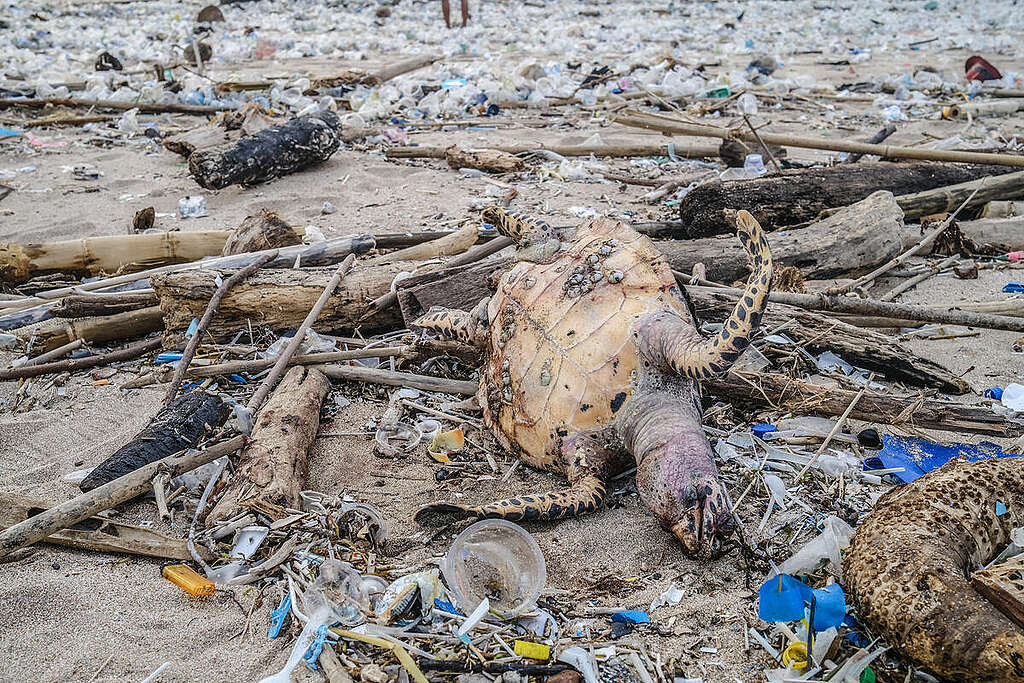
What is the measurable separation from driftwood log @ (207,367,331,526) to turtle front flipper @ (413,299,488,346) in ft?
1.79

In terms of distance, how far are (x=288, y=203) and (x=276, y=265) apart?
2.01 m

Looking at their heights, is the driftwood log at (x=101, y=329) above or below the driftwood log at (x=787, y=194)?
below

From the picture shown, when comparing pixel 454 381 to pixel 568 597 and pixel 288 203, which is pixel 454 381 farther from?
pixel 288 203

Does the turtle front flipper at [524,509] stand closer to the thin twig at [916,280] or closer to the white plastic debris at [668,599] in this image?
the white plastic debris at [668,599]

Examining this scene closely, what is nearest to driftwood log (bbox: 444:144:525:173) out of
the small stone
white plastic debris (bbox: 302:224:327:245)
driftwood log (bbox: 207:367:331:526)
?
white plastic debris (bbox: 302:224:327:245)

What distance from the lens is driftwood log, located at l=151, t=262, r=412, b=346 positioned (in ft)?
12.5

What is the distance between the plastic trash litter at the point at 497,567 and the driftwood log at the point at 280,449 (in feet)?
2.18

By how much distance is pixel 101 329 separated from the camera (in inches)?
157

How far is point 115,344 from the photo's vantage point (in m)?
4.07

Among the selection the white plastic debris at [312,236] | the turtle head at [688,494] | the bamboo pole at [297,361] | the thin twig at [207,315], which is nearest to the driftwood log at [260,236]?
the white plastic debris at [312,236]

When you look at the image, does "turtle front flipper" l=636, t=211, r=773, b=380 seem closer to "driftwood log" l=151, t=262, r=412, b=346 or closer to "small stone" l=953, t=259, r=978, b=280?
"driftwood log" l=151, t=262, r=412, b=346

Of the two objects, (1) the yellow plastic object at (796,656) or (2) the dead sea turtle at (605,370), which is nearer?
(1) the yellow plastic object at (796,656)

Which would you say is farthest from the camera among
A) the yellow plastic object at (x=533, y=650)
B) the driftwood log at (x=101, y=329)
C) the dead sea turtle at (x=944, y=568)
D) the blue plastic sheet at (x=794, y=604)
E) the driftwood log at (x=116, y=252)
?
the driftwood log at (x=116, y=252)

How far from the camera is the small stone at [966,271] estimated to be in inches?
178
